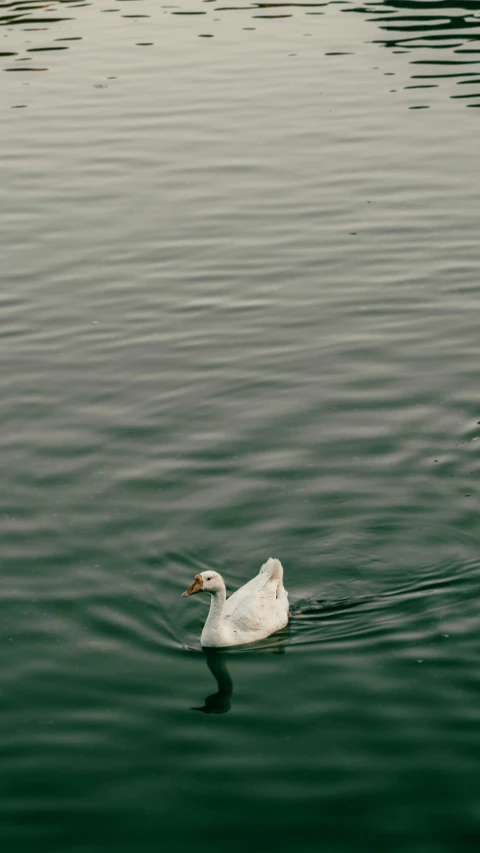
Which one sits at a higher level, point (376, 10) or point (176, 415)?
point (376, 10)

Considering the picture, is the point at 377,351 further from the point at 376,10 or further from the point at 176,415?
the point at 376,10

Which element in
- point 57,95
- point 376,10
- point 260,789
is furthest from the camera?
point 376,10

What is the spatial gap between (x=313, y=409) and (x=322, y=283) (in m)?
4.61

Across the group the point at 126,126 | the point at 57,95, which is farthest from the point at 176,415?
the point at 57,95

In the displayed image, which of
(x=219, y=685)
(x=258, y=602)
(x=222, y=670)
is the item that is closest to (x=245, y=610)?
(x=258, y=602)

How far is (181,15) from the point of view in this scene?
134ft

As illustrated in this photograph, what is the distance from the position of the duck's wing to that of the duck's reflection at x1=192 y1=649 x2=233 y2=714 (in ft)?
1.30

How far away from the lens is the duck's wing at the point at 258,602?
1283 centimetres

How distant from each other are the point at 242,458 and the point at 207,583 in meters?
3.76

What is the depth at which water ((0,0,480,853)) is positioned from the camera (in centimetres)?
1088

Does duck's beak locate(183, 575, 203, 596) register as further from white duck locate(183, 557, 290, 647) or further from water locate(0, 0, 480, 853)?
water locate(0, 0, 480, 853)

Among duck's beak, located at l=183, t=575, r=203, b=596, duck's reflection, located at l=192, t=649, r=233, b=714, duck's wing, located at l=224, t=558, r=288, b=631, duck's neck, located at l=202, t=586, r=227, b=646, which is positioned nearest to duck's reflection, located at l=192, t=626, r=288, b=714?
duck's reflection, located at l=192, t=649, r=233, b=714

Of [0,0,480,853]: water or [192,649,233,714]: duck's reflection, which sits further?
[192,649,233,714]: duck's reflection

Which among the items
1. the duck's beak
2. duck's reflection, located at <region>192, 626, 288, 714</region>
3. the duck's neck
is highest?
the duck's beak
